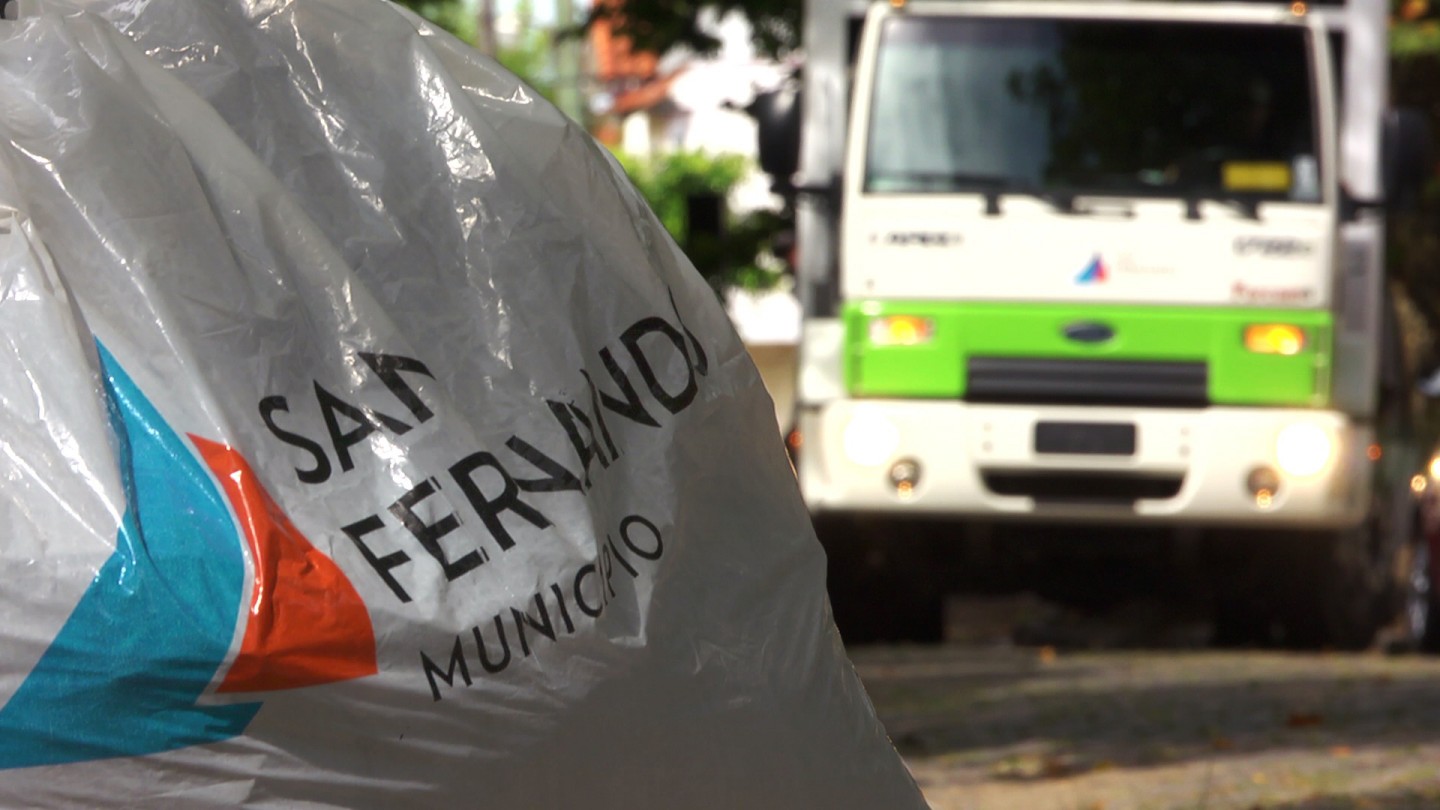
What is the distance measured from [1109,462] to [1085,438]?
126mm

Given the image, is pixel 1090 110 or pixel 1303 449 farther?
pixel 1090 110

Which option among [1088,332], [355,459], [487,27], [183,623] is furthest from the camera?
[487,27]

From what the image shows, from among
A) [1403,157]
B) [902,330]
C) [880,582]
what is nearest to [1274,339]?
[1403,157]

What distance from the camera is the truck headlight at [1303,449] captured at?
25.2 ft

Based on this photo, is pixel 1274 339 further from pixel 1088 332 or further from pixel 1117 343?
pixel 1088 332

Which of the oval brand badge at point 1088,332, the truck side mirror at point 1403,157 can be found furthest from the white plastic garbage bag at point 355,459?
the truck side mirror at point 1403,157

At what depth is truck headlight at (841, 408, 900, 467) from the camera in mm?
7797

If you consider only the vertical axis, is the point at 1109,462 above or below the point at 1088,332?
below

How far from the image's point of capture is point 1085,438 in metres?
7.81

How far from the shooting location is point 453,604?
2361 mm

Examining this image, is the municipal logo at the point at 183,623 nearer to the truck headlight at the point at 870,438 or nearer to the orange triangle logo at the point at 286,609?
the orange triangle logo at the point at 286,609

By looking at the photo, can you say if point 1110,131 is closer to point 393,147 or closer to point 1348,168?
point 1348,168

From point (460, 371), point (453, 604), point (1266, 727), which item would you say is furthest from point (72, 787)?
point (1266, 727)

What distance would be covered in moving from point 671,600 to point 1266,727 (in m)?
4.28
